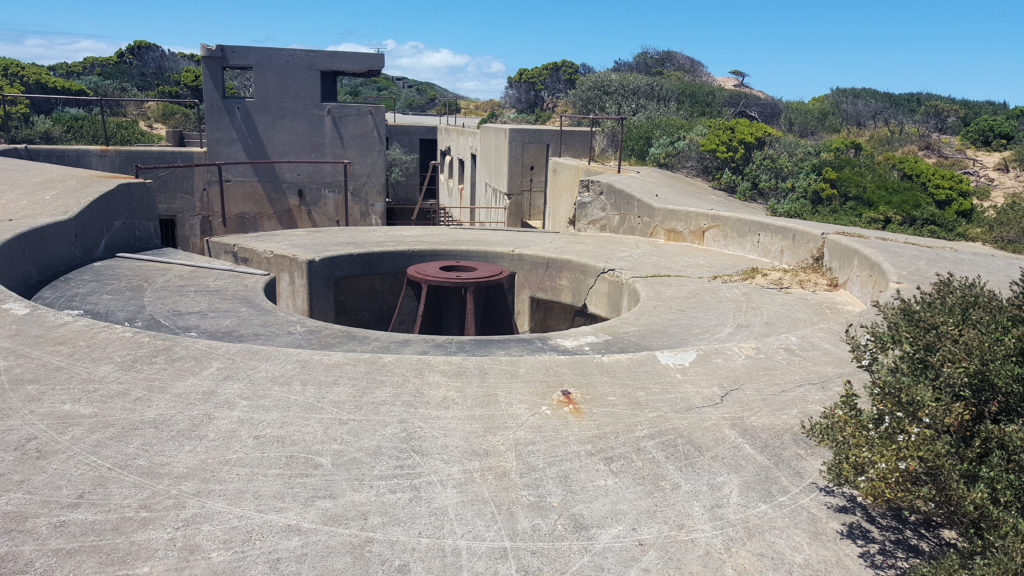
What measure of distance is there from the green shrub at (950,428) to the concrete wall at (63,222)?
275 inches

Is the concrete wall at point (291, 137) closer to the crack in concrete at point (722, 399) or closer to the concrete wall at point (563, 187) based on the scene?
the concrete wall at point (563, 187)

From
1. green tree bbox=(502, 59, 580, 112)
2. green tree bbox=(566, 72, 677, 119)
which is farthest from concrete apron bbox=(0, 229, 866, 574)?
green tree bbox=(502, 59, 580, 112)

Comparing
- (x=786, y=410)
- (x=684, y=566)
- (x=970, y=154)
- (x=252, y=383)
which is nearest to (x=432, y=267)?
(x=252, y=383)

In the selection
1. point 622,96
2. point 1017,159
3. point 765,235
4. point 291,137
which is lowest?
point 765,235

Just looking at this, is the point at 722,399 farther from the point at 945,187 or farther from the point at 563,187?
the point at 563,187

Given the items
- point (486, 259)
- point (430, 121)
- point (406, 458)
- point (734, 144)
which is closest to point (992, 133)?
point (734, 144)

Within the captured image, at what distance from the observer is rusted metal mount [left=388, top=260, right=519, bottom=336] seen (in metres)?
9.81

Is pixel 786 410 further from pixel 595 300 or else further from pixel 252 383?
pixel 595 300

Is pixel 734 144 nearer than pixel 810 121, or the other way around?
pixel 734 144

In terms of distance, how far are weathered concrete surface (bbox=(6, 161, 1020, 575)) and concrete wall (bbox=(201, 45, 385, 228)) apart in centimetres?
1161

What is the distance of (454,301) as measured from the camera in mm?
10359

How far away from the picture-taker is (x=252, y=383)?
4.30 m

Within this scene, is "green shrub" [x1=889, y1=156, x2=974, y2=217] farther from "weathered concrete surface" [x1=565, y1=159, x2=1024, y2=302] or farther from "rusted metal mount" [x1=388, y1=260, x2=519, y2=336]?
"rusted metal mount" [x1=388, y1=260, x2=519, y2=336]

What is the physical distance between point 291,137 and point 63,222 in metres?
9.21
